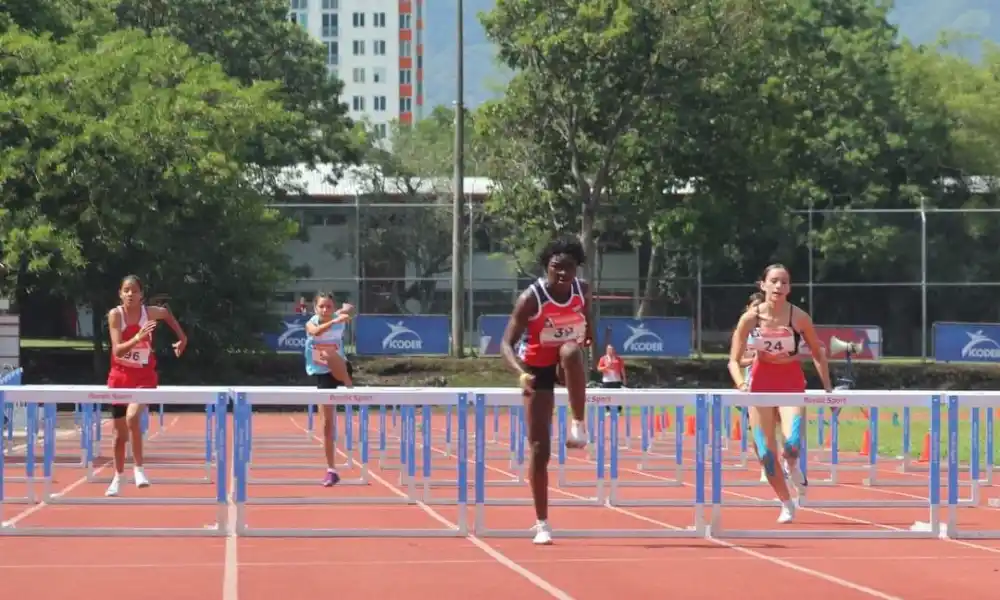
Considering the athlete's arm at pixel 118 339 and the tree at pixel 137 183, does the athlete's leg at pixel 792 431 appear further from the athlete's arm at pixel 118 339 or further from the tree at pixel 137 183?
the tree at pixel 137 183

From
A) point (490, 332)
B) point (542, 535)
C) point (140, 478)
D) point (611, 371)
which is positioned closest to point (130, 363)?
point (140, 478)

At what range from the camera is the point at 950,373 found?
1689 inches

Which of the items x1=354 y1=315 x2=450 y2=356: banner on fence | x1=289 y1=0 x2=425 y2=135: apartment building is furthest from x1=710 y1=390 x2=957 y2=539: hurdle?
x1=289 y1=0 x2=425 y2=135: apartment building

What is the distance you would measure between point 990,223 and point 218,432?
Result: 39.2m

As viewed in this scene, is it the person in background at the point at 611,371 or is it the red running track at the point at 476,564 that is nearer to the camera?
the red running track at the point at 476,564

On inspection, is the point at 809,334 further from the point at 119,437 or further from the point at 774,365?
the point at 119,437

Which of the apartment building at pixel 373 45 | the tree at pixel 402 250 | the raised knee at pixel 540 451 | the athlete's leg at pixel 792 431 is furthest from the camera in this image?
the apartment building at pixel 373 45

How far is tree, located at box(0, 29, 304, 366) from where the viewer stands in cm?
3622

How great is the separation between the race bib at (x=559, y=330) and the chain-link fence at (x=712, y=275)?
33.7 meters

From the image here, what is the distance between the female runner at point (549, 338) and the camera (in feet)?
32.9

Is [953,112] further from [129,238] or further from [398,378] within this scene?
[129,238]

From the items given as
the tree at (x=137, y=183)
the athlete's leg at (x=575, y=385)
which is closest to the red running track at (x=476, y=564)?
the athlete's leg at (x=575, y=385)

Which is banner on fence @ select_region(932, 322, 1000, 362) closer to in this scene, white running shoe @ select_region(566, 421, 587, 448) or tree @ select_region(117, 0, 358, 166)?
tree @ select_region(117, 0, 358, 166)

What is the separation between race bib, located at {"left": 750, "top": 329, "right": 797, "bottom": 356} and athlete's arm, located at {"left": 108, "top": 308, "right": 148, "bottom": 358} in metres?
5.21
